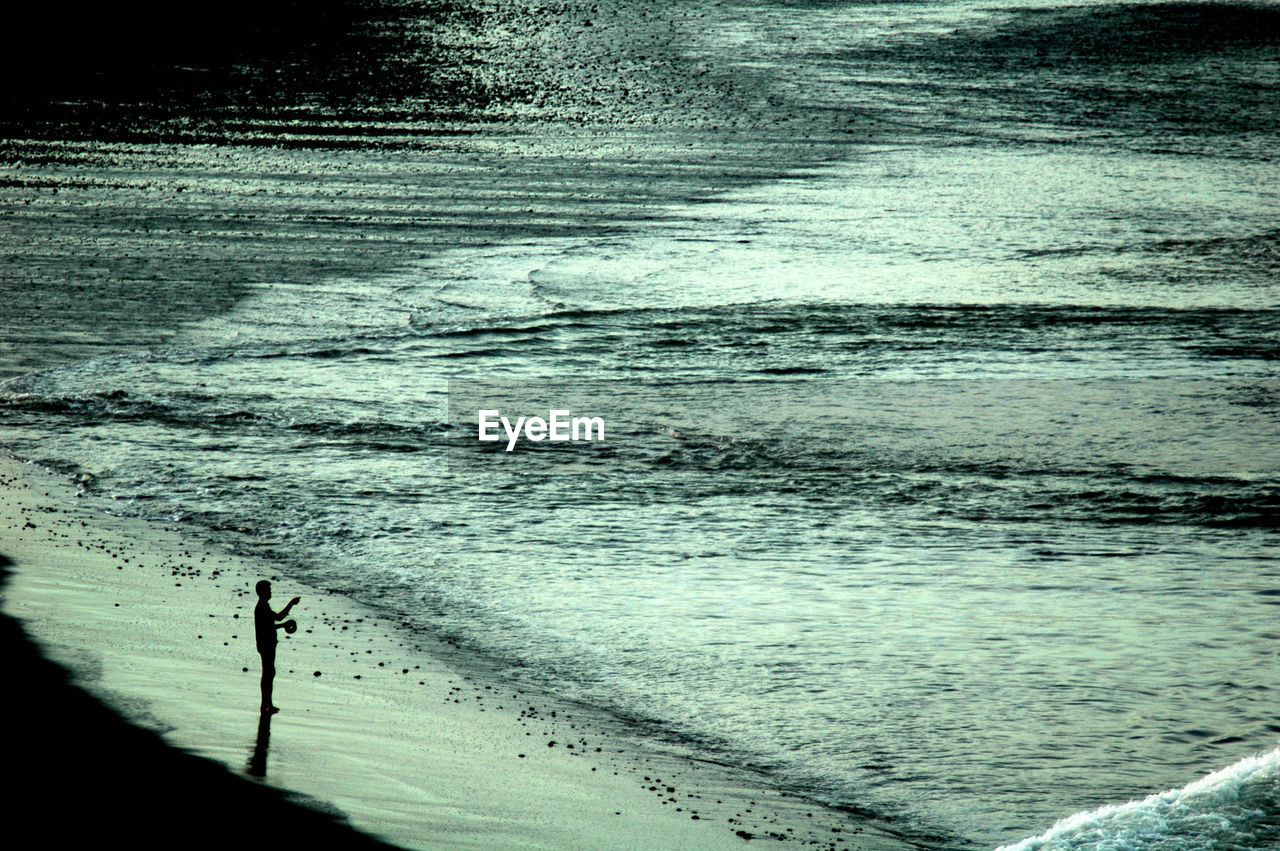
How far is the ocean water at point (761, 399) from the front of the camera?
260 inches

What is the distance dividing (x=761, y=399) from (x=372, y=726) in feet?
18.5

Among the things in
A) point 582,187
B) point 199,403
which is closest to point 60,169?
point 582,187

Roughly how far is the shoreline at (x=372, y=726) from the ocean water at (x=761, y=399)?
31 cm

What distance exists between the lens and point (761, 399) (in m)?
11.0

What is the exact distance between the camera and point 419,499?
9266 mm

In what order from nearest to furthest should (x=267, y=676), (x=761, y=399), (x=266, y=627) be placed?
(x=266, y=627)
(x=267, y=676)
(x=761, y=399)

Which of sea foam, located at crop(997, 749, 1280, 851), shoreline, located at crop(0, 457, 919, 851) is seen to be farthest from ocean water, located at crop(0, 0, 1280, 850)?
shoreline, located at crop(0, 457, 919, 851)

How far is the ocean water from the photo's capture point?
260 inches

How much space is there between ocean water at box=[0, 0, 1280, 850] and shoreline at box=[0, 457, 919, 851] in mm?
310

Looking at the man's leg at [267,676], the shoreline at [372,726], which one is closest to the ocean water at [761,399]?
the shoreline at [372,726]

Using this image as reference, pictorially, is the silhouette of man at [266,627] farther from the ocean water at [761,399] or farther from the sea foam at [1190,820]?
the sea foam at [1190,820]

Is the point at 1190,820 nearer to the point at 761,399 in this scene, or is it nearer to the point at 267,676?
the point at 267,676

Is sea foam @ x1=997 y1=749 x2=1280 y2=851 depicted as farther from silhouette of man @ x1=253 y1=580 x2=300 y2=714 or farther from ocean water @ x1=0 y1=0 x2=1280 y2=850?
silhouette of man @ x1=253 y1=580 x2=300 y2=714

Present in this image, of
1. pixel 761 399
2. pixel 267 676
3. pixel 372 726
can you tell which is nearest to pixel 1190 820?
pixel 372 726
